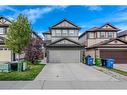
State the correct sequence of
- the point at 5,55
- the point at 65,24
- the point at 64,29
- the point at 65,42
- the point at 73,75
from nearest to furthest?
the point at 73,75, the point at 5,55, the point at 65,42, the point at 64,29, the point at 65,24

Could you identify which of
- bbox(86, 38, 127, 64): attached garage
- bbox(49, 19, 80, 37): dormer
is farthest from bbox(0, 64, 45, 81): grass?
bbox(49, 19, 80, 37): dormer

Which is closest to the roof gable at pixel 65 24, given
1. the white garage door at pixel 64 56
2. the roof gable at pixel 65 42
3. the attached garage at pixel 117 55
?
the roof gable at pixel 65 42

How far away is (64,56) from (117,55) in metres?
7.66

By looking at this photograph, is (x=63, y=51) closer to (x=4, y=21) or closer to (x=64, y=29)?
(x=64, y=29)

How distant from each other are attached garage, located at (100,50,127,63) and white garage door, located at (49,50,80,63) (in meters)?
4.06

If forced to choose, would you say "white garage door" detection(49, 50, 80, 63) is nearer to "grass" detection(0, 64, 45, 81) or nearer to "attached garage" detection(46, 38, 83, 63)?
"attached garage" detection(46, 38, 83, 63)

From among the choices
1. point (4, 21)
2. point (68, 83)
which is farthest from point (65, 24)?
point (68, 83)

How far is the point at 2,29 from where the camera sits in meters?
45.9

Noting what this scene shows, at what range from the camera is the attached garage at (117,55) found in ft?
116

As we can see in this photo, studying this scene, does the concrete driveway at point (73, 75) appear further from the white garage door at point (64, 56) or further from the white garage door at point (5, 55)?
the white garage door at point (5, 55)

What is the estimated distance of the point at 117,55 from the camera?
116 feet

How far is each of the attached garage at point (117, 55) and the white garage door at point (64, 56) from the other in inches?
160

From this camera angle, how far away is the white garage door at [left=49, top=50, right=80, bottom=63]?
36.8m

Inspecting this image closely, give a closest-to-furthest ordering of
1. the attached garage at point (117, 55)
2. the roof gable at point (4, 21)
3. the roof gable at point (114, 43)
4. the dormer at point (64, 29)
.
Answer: the attached garage at point (117, 55)
the roof gable at point (114, 43)
the dormer at point (64, 29)
the roof gable at point (4, 21)
